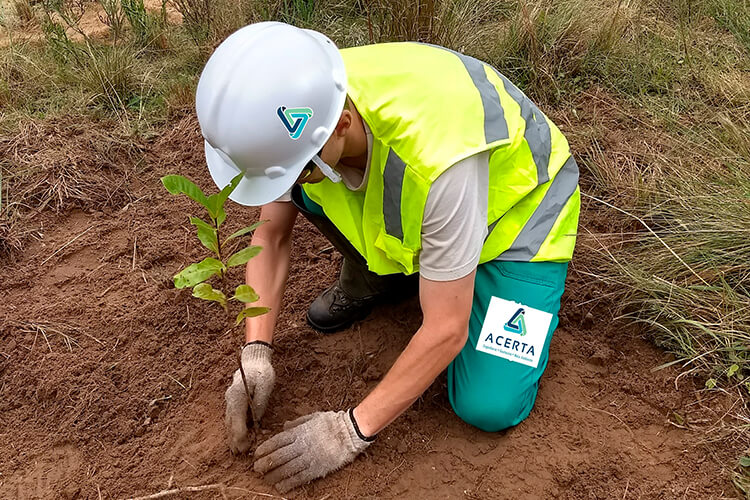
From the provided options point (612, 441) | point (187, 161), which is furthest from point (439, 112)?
point (187, 161)

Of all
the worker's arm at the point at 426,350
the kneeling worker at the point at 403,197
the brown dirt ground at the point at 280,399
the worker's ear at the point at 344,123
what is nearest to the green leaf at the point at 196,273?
the kneeling worker at the point at 403,197

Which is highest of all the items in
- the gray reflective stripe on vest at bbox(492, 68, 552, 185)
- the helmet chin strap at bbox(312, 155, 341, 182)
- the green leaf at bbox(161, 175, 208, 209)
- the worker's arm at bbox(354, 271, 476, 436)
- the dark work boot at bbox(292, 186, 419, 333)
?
the green leaf at bbox(161, 175, 208, 209)

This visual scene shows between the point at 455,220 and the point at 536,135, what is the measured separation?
0.51 meters

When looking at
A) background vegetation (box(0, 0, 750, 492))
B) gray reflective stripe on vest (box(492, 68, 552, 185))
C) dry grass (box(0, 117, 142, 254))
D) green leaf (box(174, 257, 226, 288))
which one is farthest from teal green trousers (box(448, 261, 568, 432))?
dry grass (box(0, 117, 142, 254))

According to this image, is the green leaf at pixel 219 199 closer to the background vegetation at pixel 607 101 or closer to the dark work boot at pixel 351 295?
the dark work boot at pixel 351 295

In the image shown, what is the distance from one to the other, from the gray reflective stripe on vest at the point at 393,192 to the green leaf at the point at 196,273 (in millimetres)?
507

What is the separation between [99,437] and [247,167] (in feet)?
3.63

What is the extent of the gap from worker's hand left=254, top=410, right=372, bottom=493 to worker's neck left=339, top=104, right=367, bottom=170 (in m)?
0.75

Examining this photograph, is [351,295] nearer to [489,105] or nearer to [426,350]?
[426,350]

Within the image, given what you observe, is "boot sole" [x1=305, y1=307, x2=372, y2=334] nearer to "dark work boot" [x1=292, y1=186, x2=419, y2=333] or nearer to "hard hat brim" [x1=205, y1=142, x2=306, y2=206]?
"dark work boot" [x1=292, y1=186, x2=419, y2=333]

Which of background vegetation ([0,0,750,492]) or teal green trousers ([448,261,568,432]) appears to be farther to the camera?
background vegetation ([0,0,750,492])

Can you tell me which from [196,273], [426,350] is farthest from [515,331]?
[196,273]

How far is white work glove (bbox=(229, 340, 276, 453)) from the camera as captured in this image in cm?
195

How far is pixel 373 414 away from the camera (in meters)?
1.82
